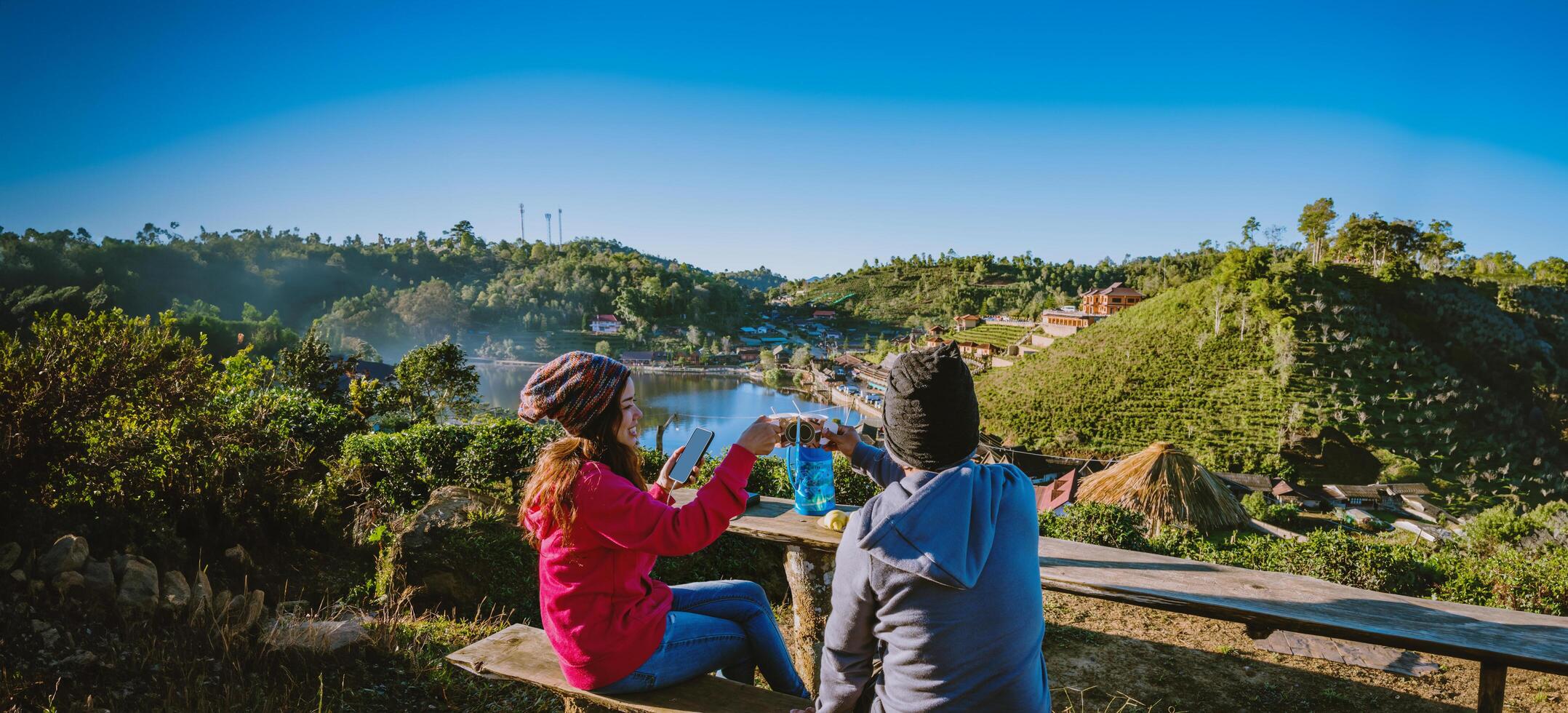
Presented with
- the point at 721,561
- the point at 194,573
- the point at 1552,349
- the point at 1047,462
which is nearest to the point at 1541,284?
the point at 1552,349

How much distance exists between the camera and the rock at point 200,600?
3129 millimetres

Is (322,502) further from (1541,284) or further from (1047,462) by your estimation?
(1541,284)

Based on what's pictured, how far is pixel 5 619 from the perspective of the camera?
107 inches

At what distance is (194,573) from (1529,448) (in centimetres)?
4375

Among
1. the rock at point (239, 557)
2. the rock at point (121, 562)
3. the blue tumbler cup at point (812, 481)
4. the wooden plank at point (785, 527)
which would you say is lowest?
the rock at point (239, 557)

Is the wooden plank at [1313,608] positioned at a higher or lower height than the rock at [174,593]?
higher

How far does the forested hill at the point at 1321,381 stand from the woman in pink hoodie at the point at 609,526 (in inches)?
1211

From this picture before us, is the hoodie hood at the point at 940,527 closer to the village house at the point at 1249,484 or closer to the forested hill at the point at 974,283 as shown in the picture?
the village house at the point at 1249,484

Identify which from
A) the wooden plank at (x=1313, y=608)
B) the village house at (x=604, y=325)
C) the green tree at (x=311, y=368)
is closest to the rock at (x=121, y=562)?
the wooden plank at (x=1313, y=608)

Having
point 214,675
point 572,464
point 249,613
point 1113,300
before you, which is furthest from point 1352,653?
point 1113,300

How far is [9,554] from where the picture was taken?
3.07 meters

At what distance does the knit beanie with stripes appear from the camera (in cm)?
176

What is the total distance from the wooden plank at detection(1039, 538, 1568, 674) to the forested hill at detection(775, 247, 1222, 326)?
52.3m

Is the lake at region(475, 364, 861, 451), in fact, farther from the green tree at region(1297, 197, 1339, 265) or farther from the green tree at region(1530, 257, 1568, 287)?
the green tree at region(1530, 257, 1568, 287)
